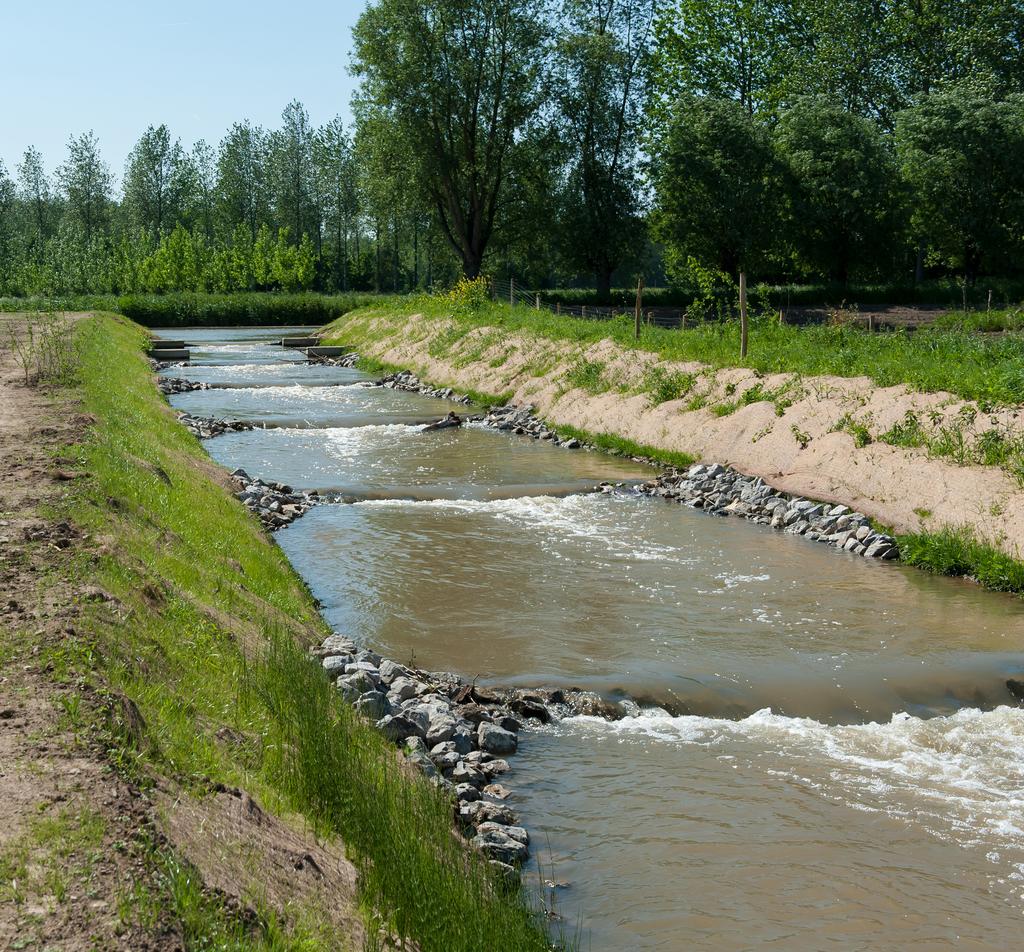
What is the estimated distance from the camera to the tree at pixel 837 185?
57.3 metres

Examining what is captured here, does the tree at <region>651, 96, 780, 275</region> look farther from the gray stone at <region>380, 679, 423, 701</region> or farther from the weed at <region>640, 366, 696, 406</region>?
the gray stone at <region>380, 679, 423, 701</region>

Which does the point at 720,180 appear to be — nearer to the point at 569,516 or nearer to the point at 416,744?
the point at 569,516

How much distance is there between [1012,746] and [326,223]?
117 meters

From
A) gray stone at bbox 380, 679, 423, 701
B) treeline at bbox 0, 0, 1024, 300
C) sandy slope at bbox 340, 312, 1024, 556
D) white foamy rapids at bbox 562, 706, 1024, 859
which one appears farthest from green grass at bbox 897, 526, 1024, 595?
treeline at bbox 0, 0, 1024, 300

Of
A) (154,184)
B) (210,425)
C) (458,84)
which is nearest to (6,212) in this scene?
(154,184)

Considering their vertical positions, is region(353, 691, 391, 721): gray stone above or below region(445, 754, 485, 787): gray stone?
above

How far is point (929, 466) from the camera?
16641 mm

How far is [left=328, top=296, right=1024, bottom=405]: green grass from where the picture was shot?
1798 centimetres

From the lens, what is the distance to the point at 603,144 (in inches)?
2712

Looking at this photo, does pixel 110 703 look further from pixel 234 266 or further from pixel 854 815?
pixel 234 266

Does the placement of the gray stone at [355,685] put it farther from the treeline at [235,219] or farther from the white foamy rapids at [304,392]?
the treeline at [235,219]

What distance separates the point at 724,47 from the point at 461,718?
7071 centimetres

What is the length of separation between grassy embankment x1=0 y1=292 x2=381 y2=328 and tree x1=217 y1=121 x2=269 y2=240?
45.1 meters

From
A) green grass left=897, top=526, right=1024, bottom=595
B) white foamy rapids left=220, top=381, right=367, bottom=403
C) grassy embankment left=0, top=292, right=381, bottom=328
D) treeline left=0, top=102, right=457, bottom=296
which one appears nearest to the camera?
green grass left=897, top=526, right=1024, bottom=595
